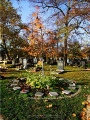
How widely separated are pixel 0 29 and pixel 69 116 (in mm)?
26367

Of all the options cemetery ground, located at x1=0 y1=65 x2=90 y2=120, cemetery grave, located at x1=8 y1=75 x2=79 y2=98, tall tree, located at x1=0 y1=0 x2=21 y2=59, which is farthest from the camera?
tall tree, located at x1=0 y1=0 x2=21 y2=59

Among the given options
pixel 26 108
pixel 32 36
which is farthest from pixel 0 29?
pixel 26 108

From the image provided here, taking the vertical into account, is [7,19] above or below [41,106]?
above

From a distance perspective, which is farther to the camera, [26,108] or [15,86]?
[15,86]

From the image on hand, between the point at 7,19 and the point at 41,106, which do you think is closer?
the point at 41,106

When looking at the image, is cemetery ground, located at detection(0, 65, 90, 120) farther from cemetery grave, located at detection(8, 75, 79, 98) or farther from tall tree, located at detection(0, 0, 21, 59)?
tall tree, located at detection(0, 0, 21, 59)

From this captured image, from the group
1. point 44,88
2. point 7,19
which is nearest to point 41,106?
point 44,88

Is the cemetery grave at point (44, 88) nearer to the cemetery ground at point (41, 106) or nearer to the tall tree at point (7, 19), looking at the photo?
the cemetery ground at point (41, 106)

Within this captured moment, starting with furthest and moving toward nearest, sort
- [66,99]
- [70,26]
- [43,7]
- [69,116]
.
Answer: [43,7] < [70,26] < [66,99] < [69,116]

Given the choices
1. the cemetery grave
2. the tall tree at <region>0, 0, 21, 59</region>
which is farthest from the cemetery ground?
the tall tree at <region>0, 0, 21, 59</region>

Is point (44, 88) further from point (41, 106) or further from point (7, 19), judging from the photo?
point (7, 19)

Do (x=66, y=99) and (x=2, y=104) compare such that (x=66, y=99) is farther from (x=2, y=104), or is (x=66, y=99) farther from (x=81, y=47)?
(x=81, y=47)

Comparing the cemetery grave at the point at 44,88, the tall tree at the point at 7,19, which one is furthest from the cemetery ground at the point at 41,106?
the tall tree at the point at 7,19

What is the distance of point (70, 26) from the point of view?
2739 centimetres
